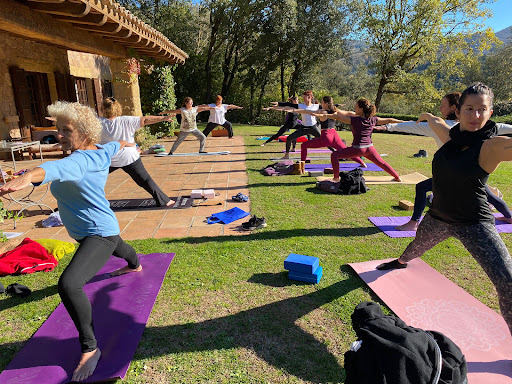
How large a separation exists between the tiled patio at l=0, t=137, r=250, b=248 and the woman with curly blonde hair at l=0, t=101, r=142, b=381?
2259 millimetres

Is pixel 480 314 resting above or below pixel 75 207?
below

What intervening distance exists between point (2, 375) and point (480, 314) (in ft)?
12.2

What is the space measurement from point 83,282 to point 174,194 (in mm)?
4532

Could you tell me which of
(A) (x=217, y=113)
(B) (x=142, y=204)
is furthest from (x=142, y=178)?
(A) (x=217, y=113)

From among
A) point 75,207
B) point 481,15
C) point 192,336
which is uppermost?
point 481,15

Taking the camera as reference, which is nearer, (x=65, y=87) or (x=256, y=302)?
(x=256, y=302)

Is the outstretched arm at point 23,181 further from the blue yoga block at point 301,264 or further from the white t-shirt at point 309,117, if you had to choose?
the white t-shirt at point 309,117

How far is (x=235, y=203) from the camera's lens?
20.6ft

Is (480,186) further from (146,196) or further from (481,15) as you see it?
(481,15)

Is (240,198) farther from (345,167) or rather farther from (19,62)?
(19,62)

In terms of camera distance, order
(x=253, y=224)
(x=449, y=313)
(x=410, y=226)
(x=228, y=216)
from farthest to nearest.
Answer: (x=228, y=216)
(x=253, y=224)
(x=410, y=226)
(x=449, y=313)

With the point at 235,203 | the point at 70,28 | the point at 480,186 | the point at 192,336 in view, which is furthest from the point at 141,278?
the point at 70,28

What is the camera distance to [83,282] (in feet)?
7.95

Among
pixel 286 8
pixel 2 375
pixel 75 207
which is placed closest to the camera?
pixel 2 375
